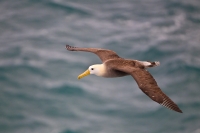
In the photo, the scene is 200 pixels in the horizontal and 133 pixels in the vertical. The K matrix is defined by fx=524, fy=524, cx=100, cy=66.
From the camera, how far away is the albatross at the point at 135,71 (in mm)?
17181

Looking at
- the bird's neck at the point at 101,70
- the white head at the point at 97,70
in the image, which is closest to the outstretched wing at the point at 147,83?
the bird's neck at the point at 101,70

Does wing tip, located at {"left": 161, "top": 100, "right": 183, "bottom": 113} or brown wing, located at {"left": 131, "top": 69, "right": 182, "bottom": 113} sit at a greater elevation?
brown wing, located at {"left": 131, "top": 69, "right": 182, "bottom": 113}

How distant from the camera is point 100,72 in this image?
2002cm

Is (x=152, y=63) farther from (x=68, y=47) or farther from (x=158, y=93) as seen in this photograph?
(x=68, y=47)

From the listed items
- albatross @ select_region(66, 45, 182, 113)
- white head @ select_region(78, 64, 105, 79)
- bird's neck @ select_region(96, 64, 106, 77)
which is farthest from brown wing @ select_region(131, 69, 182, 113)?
white head @ select_region(78, 64, 105, 79)

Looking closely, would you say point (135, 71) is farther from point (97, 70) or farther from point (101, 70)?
point (97, 70)

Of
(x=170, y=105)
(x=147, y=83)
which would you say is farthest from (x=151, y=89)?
(x=170, y=105)

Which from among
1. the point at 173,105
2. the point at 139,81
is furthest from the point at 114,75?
the point at 173,105

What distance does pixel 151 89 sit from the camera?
17.6 m

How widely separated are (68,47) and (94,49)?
1.36 metres

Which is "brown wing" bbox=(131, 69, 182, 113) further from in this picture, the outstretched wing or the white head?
the white head

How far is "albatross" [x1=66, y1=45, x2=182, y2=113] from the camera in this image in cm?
1718

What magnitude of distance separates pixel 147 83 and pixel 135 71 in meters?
0.90

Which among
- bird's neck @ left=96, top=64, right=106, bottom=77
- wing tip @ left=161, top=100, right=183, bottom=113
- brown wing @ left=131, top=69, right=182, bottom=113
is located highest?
bird's neck @ left=96, top=64, right=106, bottom=77
